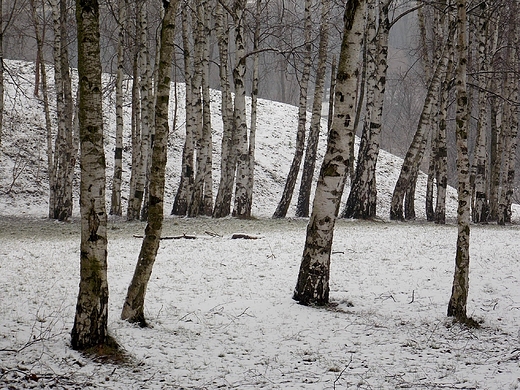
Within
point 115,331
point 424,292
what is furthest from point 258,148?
point 115,331

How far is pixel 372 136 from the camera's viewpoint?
56.9 feet

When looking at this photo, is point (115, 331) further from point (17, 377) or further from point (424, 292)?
point (424, 292)

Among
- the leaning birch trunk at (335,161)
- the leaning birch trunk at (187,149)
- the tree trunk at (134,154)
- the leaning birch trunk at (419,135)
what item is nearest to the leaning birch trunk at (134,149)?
the tree trunk at (134,154)

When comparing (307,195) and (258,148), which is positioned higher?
(258,148)

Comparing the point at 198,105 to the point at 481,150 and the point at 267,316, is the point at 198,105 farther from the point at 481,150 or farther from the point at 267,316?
the point at 267,316

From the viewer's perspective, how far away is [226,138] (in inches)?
782

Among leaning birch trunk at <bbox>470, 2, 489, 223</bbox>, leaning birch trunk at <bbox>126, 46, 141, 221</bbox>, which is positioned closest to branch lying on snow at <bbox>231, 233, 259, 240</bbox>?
leaning birch trunk at <bbox>126, 46, 141, 221</bbox>

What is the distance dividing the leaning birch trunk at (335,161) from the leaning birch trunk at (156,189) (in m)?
2.51

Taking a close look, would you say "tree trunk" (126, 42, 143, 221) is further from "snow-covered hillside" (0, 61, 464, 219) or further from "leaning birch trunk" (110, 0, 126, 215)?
"snow-covered hillside" (0, 61, 464, 219)

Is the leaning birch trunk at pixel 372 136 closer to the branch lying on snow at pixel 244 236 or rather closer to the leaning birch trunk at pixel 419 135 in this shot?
the leaning birch trunk at pixel 419 135

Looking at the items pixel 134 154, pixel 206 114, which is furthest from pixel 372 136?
pixel 134 154

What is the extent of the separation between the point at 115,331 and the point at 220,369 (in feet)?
4.83

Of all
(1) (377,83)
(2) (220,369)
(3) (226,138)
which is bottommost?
(2) (220,369)

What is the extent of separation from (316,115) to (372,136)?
2540mm
